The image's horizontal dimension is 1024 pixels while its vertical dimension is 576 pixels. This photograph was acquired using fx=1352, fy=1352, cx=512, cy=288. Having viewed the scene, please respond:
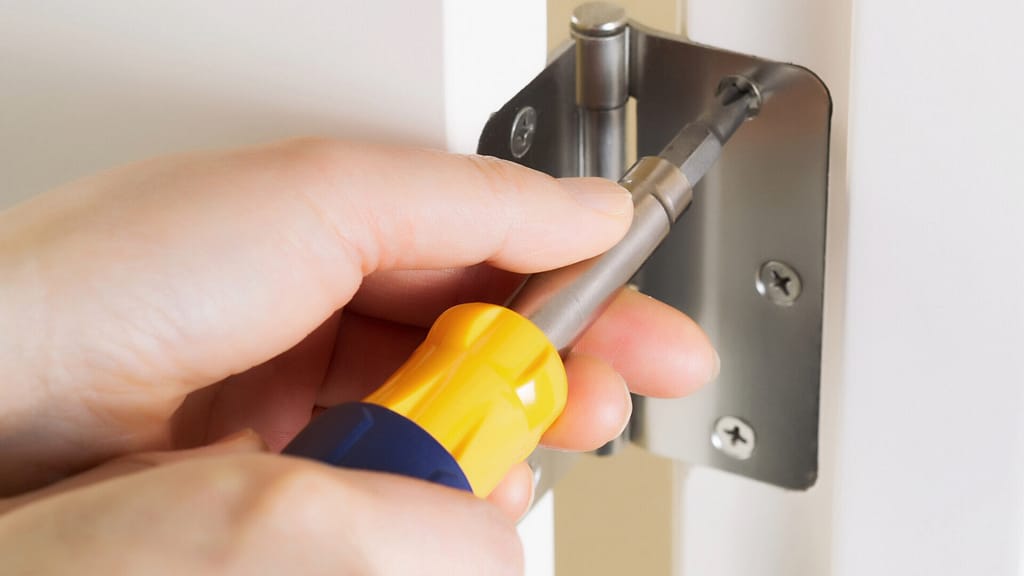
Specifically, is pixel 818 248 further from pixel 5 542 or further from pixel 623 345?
pixel 5 542

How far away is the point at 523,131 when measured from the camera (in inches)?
12.4

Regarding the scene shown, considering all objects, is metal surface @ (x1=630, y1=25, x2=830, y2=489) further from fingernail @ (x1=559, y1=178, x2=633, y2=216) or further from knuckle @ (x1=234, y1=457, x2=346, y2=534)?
knuckle @ (x1=234, y1=457, x2=346, y2=534)

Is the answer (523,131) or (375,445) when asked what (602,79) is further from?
(375,445)

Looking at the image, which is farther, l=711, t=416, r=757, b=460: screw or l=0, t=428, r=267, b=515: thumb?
l=711, t=416, r=757, b=460: screw

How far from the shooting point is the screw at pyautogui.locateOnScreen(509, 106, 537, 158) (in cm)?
31

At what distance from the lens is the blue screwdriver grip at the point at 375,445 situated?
0.77ft

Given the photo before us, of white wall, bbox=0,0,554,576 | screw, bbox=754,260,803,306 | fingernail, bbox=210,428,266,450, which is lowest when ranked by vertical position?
fingernail, bbox=210,428,266,450

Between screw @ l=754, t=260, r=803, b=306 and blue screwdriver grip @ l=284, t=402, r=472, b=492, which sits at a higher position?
blue screwdriver grip @ l=284, t=402, r=472, b=492

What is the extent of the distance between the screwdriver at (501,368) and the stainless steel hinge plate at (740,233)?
0.01m

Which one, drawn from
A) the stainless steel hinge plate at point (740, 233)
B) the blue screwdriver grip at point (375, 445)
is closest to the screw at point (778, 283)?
the stainless steel hinge plate at point (740, 233)

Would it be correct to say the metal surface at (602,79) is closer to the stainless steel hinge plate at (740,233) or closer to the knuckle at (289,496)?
the stainless steel hinge plate at (740,233)

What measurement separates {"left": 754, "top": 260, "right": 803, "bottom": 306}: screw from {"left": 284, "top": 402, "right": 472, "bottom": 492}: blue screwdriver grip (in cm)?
12

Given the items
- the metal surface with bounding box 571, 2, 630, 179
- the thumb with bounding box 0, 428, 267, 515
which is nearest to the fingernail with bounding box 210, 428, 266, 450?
the thumb with bounding box 0, 428, 267, 515

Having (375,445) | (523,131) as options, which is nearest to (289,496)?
(375,445)
